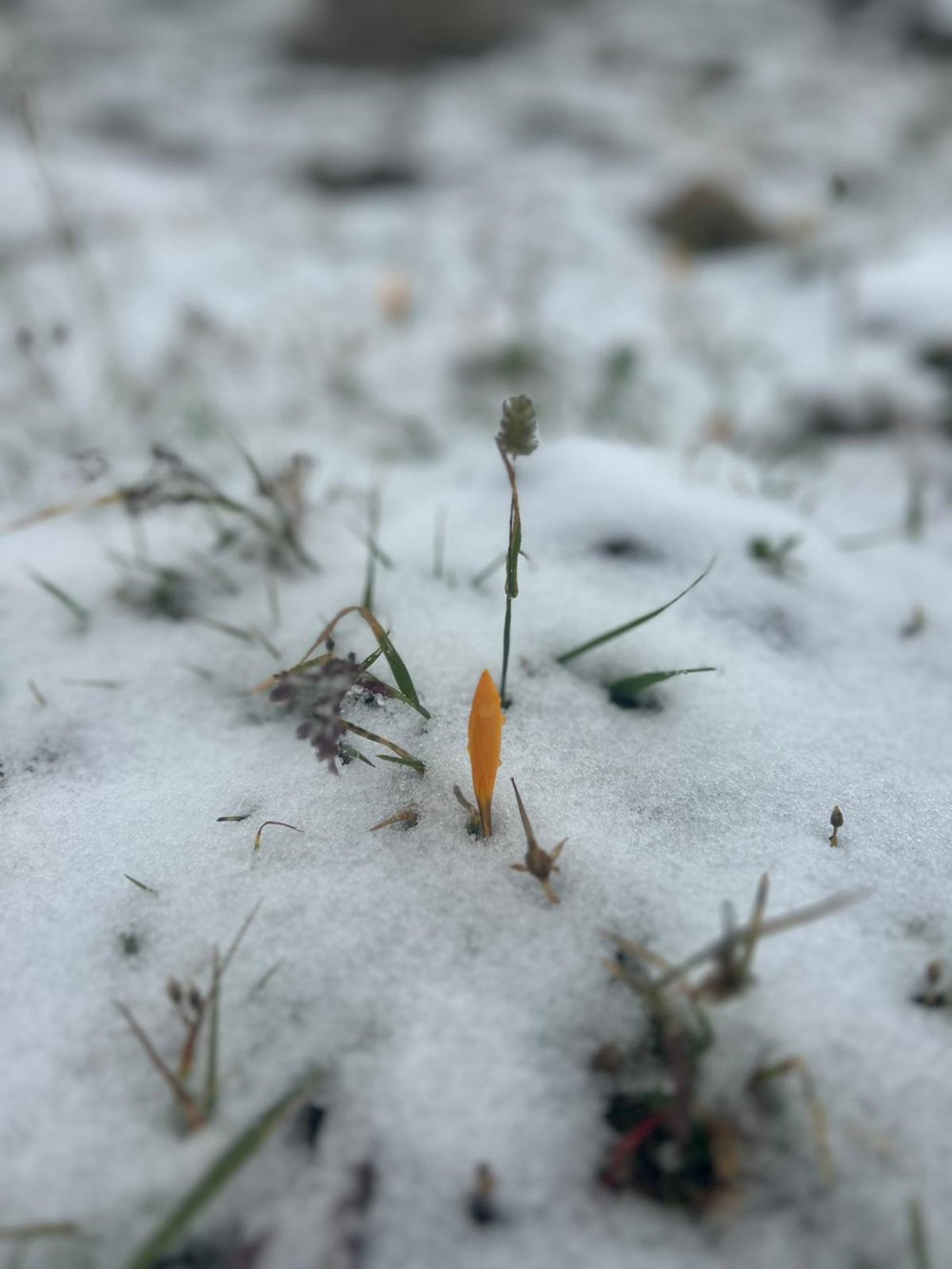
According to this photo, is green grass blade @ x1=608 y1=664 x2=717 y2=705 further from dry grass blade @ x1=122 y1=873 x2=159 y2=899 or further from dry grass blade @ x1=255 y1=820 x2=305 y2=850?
dry grass blade @ x1=122 y1=873 x2=159 y2=899

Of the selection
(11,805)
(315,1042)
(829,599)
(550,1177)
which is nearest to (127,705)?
(11,805)

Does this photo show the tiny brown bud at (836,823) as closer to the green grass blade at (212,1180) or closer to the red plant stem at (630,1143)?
the red plant stem at (630,1143)

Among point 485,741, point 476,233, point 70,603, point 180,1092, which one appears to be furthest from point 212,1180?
point 476,233

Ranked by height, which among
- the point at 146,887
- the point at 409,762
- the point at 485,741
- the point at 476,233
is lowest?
the point at 146,887

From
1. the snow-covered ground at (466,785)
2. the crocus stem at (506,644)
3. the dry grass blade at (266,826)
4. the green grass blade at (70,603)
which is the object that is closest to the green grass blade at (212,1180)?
the snow-covered ground at (466,785)

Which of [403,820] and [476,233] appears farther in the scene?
[476,233]

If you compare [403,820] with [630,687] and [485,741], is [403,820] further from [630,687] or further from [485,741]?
[630,687]
